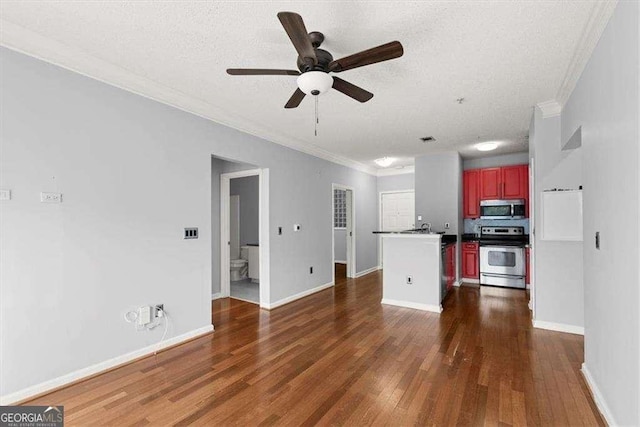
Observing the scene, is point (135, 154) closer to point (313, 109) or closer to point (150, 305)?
point (150, 305)

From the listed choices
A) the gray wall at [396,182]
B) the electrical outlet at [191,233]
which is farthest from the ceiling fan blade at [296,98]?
the gray wall at [396,182]

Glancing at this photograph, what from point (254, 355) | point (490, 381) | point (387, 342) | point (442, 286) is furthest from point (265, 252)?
point (490, 381)

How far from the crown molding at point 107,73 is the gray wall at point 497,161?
465 cm

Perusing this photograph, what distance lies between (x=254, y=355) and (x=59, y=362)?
60.7 inches

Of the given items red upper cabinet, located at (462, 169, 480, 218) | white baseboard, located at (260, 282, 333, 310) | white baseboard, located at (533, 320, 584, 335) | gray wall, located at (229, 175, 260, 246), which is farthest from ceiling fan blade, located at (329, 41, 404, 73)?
red upper cabinet, located at (462, 169, 480, 218)

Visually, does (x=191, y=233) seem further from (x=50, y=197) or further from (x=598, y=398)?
(x=598, y=398)

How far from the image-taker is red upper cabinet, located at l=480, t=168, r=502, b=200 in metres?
5.88

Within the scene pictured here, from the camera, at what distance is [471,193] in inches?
244

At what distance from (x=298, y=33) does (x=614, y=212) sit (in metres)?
2.12

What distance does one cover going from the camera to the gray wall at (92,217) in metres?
2.12

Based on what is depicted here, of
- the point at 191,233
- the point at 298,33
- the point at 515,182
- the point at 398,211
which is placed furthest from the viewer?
the point at 398,211

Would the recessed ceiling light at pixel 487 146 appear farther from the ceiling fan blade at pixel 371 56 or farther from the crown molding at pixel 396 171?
the ceiling fan blade at pixel 371 56

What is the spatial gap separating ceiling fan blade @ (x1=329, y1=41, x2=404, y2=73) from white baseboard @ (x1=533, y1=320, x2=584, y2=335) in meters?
3.61

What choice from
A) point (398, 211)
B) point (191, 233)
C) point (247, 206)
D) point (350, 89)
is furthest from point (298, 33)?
point (398, 211)
